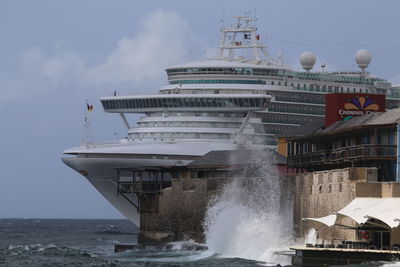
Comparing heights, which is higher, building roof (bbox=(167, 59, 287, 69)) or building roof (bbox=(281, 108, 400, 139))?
building roof (bbox=(167, 59, 287, 69))

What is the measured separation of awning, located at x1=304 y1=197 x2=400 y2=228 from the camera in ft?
179

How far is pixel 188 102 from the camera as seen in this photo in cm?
10500

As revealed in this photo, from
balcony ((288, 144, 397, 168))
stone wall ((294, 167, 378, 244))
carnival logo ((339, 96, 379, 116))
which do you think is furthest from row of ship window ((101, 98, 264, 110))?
stone wall ((294, 167, 378, 244))

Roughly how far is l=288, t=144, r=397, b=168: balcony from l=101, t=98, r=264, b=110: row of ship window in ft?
82.0

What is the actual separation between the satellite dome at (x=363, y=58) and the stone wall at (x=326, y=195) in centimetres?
4313

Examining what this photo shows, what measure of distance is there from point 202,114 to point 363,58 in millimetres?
17732

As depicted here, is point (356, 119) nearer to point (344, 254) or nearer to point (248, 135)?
point (344, 254)

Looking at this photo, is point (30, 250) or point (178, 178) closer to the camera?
point (30, 250)

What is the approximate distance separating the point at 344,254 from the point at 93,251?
111 feet

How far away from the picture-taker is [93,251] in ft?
283

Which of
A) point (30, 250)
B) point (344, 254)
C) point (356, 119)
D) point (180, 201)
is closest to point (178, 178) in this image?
point (180, 201)

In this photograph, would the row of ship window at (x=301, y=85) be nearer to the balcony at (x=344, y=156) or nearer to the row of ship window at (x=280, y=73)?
the row of ship window at (x=280, y=73)

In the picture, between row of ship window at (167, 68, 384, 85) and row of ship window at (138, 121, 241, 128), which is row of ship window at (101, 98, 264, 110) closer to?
row of ship window at (138, 121, 241, 128)

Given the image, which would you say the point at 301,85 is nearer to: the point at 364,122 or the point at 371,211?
the point at 364,122
